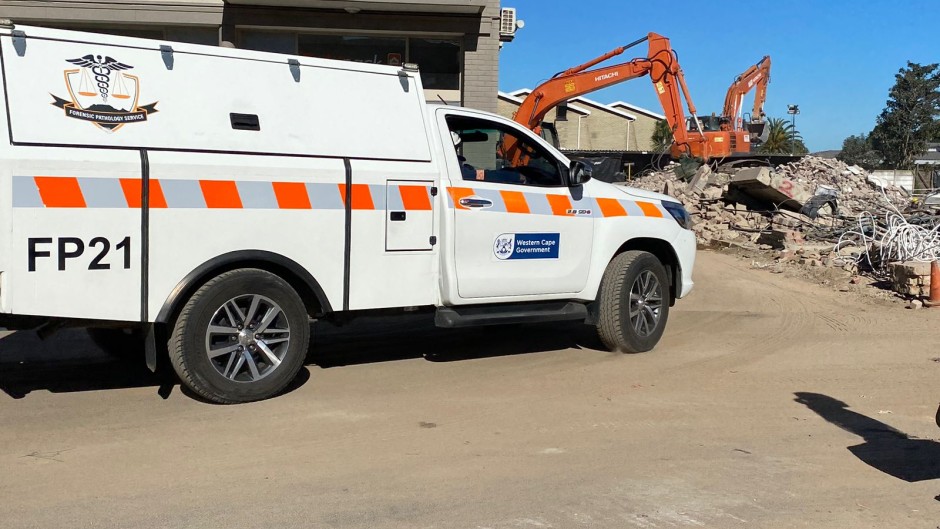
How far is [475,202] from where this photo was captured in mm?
6680

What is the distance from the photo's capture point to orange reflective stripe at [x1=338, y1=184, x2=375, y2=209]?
6102 mm

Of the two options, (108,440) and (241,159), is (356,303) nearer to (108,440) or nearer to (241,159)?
(241,159)

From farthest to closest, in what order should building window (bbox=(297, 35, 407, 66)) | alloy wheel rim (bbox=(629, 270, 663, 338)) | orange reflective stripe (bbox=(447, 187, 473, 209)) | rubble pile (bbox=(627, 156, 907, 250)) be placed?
building window (bbox=(297, 35, 407, 66))
rubble pile (bbox=(627, 156, 907, 250))
alloy wheel rim (bbox=(629, 270, 663, 338))
orange reflective stripe (bbox=(447, 187, 473, 209))

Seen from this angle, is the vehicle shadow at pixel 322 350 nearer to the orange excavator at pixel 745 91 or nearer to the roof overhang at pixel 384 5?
the roof overhang at pixel 384 5

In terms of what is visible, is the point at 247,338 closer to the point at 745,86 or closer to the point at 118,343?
the point at 118,343

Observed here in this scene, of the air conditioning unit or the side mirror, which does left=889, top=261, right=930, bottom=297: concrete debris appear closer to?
the side mirror

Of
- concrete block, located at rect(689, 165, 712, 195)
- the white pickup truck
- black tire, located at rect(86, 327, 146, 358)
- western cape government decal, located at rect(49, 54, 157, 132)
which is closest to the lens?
the white pickup truck

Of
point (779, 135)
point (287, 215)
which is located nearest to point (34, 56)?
point (287, 215)

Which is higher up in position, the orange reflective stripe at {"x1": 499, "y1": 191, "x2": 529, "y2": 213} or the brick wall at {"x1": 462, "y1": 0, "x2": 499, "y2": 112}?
the brick wall at {"x1": 462, "y1": 0, "x2": 499, "y2": 112}

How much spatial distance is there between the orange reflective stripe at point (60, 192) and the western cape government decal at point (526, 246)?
3.00 metres

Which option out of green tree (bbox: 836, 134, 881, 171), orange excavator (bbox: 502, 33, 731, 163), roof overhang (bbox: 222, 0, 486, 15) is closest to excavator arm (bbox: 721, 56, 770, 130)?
orange excavator (bbox: 502, 33, 731, 163)

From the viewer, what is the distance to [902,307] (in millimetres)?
10320

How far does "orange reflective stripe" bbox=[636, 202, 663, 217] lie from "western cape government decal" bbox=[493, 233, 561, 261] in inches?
40.2

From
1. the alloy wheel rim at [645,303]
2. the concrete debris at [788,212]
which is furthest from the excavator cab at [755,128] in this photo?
the alloy wheel rim at [645,303]
